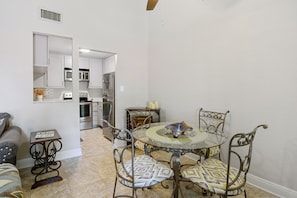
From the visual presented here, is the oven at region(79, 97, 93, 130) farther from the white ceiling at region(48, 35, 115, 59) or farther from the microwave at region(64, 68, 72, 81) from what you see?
the white ceiling at region(48, 35, 115, 59)

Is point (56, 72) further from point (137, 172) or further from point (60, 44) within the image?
point (137, 172)

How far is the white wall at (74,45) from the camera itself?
248 cm

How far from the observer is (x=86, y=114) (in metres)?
4.95

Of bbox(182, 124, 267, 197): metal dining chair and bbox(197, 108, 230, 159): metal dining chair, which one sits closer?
bbox(182, 124, 267, 197): metal dining chair

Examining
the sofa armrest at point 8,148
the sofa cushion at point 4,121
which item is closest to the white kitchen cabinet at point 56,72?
the sofa cushion at point 4,121

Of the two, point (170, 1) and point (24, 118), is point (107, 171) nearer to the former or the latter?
point (24, 118)

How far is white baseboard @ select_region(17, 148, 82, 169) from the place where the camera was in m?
2.59

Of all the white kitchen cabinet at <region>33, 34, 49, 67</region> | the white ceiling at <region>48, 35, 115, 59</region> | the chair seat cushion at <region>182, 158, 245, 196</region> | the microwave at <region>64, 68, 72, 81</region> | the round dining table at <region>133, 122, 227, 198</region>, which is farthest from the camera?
the microwave at <region>64, 68, 72, 81</region>

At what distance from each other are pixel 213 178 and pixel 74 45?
3000mm

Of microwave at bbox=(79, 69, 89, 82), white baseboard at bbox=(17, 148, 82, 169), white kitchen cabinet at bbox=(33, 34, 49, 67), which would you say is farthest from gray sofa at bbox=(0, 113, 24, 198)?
microwave at bbox=(79, 69, 89, 82)

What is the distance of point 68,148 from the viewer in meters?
3.04

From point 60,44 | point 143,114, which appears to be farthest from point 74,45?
point 143,114

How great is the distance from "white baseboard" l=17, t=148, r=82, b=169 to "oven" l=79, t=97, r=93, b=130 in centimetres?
191

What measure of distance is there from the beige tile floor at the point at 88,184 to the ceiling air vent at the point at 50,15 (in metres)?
2.46
